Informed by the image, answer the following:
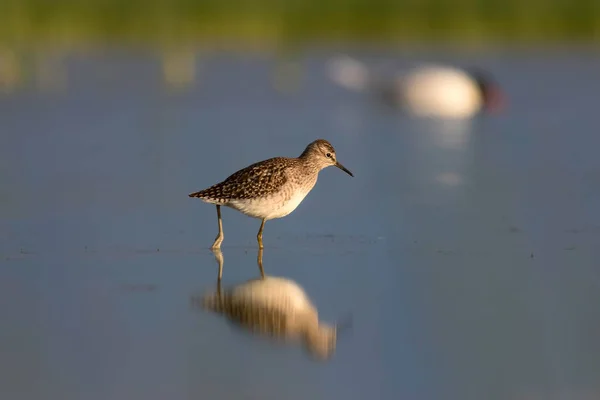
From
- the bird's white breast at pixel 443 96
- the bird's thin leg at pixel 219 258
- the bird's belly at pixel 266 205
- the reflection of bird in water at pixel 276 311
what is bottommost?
the reflection of bird in water at pixel 276 311

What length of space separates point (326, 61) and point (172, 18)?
15.9 ft

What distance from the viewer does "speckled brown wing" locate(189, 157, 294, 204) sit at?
9023mm

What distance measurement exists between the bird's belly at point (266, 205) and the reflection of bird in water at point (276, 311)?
3.36 feet

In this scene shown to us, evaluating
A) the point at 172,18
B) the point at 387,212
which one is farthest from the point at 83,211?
the point at 172,18

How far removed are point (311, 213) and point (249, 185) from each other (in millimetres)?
1474

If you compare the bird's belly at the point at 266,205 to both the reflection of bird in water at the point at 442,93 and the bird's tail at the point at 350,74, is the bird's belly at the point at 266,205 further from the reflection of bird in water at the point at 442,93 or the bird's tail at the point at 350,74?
→ the bird's tail at the point at 350,74

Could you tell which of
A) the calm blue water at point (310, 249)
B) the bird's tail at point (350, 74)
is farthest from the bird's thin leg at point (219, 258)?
the bird's tail at point (350, 74)

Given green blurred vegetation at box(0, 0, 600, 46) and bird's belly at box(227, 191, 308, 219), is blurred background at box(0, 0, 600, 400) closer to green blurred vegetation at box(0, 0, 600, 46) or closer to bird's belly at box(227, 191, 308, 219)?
green blurred vegetation at box(0, 0, 600, 46)

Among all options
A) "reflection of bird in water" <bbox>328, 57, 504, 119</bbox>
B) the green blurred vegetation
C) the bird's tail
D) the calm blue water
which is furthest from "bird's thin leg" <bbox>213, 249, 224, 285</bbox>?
the green blurred vegetation

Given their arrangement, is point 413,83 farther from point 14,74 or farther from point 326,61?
point 14,74

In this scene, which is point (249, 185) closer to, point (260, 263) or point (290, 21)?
point (260, 263)

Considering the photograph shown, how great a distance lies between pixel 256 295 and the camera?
756 centimetres

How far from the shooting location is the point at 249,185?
9.06 meters

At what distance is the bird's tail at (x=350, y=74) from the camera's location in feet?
59.0
